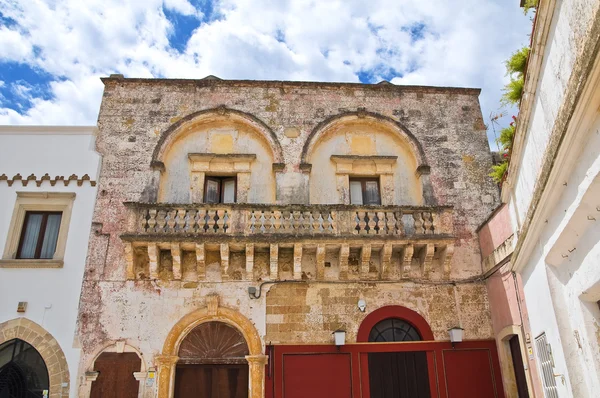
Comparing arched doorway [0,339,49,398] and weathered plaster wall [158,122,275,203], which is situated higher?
weathered plaster wall [158,122,275,203]

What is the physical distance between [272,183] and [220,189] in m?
1.33

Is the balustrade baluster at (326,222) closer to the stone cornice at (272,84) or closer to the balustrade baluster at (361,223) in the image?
the balustrade baluster at (361,223)

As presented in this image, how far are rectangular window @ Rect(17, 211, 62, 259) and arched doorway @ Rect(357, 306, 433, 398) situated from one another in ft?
24.2

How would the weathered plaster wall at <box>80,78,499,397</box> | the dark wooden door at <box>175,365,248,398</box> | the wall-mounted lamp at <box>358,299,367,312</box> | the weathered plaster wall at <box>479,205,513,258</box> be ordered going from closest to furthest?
the weathered plaster wall at <box>479,205,513,258</box> → the dark wooden door at <box>175,365,248,398</box> → the weathered plaster wall at <box>80,78,499,397</box> → the wall-mounted lamp at <box>358,299,367,312</box>

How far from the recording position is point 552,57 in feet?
18.3

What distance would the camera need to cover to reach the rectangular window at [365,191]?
1235cm

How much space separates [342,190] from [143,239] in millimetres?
4867

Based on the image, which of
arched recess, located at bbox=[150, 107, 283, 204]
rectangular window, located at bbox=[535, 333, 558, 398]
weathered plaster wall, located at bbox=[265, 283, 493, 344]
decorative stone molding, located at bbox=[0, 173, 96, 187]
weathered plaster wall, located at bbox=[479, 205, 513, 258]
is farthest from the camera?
arched recess, located at bbox=[150, 107, 283, 204]

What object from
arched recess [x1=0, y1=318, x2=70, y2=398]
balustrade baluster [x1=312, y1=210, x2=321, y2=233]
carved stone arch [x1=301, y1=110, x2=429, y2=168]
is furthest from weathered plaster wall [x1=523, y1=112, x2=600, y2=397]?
arched recess [x1=0, y1=318, x2=70, y2=398]

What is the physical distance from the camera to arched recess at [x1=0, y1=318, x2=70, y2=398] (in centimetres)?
1000

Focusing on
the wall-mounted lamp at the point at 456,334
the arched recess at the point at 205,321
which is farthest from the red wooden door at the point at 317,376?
the wall-mounted lamp at the point at 456,334

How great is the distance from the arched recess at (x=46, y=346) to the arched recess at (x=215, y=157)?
3.64m

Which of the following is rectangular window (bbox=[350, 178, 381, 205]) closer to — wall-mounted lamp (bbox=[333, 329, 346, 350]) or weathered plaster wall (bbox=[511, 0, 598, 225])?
wall-mounted lamp (bbox=[333, 329, 346, 350])

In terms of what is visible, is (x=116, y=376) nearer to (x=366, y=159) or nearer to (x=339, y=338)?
(x=339, y=338)
